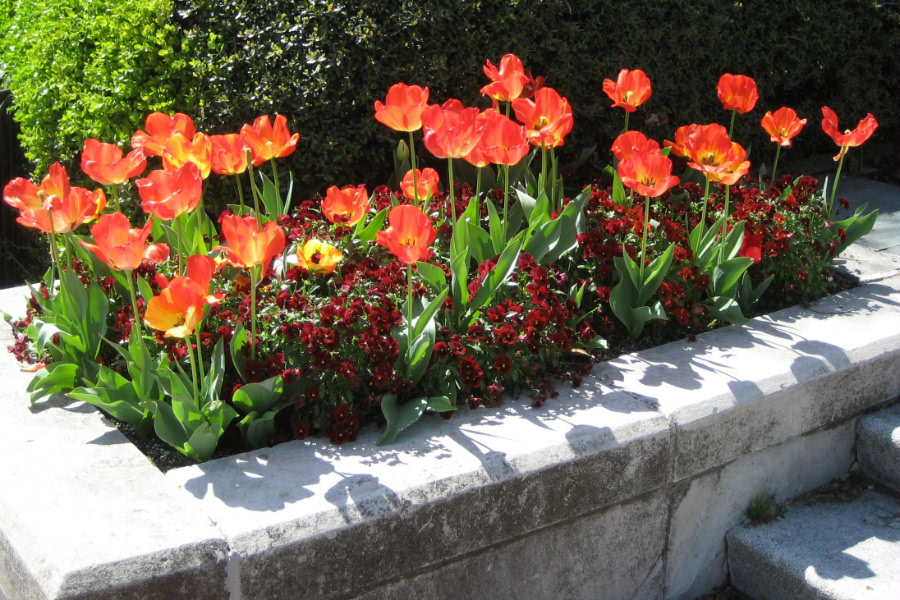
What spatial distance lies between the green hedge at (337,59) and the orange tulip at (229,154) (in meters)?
0.69

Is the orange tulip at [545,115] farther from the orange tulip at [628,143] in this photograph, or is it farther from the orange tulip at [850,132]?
the orange tulip at [850,132]

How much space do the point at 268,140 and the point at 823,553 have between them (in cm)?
201

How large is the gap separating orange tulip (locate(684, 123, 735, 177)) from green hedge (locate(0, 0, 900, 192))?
1.07 meters

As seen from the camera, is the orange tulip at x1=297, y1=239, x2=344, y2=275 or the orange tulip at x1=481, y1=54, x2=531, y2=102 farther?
the orange tulip at x1=481, y1=54, x2=531, y2=102

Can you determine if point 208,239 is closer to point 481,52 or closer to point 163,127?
point 163,127

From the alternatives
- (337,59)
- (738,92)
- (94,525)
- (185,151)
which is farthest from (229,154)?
(738,92)

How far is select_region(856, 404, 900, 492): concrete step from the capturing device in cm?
296

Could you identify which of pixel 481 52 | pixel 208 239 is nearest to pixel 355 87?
pixel 481 52

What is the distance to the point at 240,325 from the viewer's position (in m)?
2.47

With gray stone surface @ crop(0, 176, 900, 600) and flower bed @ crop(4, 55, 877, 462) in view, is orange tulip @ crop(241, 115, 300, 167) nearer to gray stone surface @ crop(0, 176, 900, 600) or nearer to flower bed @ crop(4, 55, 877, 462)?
flower bed @ crop(4, 55, 877, 462)

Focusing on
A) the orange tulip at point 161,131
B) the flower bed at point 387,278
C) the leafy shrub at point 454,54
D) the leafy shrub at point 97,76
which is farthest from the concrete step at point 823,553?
the leafy shrub at point 97,76

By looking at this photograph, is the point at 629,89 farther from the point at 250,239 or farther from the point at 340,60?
the point at 250,239

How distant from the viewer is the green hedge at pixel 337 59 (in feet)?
11.5

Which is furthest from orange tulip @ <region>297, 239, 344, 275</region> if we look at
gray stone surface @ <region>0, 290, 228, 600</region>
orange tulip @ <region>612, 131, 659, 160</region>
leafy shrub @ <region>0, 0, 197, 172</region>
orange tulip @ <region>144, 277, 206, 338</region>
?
leafy shrub @ <region>0, 0, 197, 172</region>
